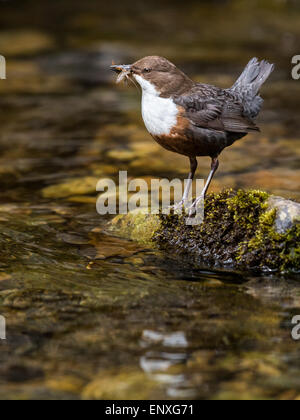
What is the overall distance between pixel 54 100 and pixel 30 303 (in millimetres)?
7059

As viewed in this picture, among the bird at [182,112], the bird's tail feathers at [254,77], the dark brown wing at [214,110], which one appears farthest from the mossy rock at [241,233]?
the bird's tail feathers at [254,77]

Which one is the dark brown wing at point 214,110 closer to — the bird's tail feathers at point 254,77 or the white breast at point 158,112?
the white breast at point 158,112

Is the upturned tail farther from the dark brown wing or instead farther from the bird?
the bird

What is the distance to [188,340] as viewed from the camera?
3.54m

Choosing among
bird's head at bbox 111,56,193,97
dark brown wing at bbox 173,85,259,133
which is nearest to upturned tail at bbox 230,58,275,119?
dark brown wing at bbox 173,85,259,133

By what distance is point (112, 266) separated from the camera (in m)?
4.64

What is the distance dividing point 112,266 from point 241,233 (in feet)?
3.25

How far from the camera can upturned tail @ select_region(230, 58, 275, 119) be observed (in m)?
5.36

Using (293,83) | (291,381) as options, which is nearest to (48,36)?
(293,83)

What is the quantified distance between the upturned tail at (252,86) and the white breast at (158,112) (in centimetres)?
91

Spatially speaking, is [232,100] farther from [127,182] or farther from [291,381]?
[291,381]

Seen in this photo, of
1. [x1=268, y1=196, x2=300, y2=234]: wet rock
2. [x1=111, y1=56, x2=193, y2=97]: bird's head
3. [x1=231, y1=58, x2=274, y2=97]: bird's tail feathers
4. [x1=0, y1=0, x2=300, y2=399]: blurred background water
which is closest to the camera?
[x1=0, y1=0, x2=300, y2=399]: blurred background water

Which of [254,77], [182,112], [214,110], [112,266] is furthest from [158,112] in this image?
[254,77]

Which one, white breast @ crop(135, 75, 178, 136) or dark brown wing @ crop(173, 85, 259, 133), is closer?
white breast @ crop(135, 75, 178, 136)
